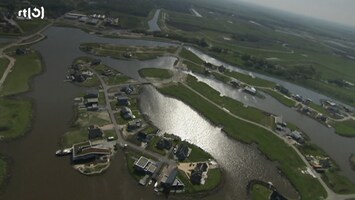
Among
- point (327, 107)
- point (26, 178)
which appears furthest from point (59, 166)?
point (327, 107)

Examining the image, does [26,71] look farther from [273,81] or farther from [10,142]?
[273,81]

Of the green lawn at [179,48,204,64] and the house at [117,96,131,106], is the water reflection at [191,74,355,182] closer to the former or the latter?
the green lawn at [179,48,204,64]

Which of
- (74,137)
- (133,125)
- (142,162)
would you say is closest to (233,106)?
(133,125)

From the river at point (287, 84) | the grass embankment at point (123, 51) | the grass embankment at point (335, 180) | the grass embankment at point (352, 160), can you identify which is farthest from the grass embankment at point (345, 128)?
the grass embankment at point (123, 51)

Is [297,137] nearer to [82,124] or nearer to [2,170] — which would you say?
[82,124]

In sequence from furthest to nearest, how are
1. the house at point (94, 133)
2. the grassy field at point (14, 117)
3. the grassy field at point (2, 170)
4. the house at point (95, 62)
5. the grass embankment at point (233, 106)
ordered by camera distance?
the house at point (95, 62) → the grass embankment at point (233, 106) → the house at point (94, 133) → the grassy field at point (14, 117) → the grassy field at point (2, 170)

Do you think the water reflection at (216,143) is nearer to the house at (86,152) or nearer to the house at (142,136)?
the house at (142,136)
